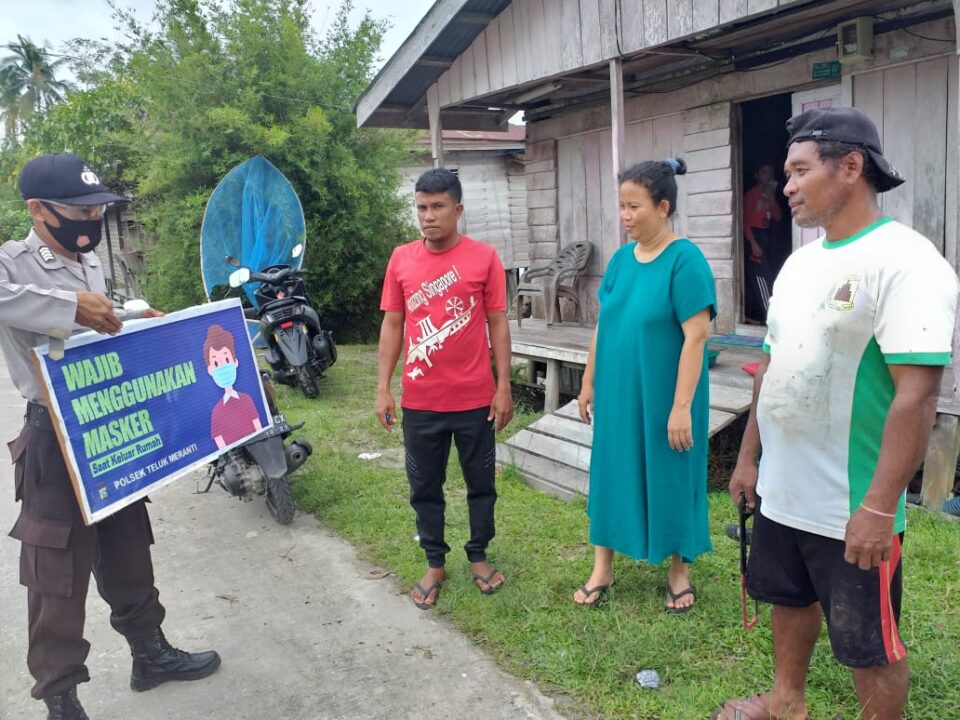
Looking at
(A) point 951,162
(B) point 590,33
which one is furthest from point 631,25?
(A) point 951,162

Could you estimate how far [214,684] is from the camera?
9.88 ft

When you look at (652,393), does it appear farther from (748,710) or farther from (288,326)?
(288,326)

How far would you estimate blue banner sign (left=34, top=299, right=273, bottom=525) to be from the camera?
101 inches

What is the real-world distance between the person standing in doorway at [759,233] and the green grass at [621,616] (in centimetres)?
382

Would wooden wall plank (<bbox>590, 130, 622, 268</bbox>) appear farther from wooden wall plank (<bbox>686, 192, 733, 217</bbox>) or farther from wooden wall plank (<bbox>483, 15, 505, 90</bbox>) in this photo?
wooden wall plank (<bbox>483, 15, 505, 90</bbox>)

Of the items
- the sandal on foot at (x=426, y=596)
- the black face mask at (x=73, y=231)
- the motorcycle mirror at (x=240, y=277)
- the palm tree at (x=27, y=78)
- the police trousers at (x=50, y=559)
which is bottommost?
the sandal on foot at (x=426, y=596)

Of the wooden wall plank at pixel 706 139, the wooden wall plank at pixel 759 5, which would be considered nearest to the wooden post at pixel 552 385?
the wooden wall plank at pixel 706 139

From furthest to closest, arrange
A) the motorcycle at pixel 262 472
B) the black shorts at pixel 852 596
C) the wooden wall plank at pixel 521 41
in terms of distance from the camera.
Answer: the wooden wall plank at pixel 521 41
the motorcycle at pixel 262 472
the black shorts at pixel 852 596

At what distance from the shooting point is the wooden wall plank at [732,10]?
4.70 m

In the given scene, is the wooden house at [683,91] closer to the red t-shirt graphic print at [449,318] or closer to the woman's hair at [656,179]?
the woman's hair at [656,179]

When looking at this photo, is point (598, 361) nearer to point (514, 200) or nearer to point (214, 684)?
point (214, 684)

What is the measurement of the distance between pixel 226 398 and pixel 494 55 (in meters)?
4.59

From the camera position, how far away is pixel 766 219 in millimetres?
7859

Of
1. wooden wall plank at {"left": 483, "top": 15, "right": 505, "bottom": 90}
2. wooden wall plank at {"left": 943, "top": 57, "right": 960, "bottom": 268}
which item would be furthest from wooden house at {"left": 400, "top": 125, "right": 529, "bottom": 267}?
wooden wall plank at {"left": 943, "top": 57, "right": 960, "bottom": 268}
